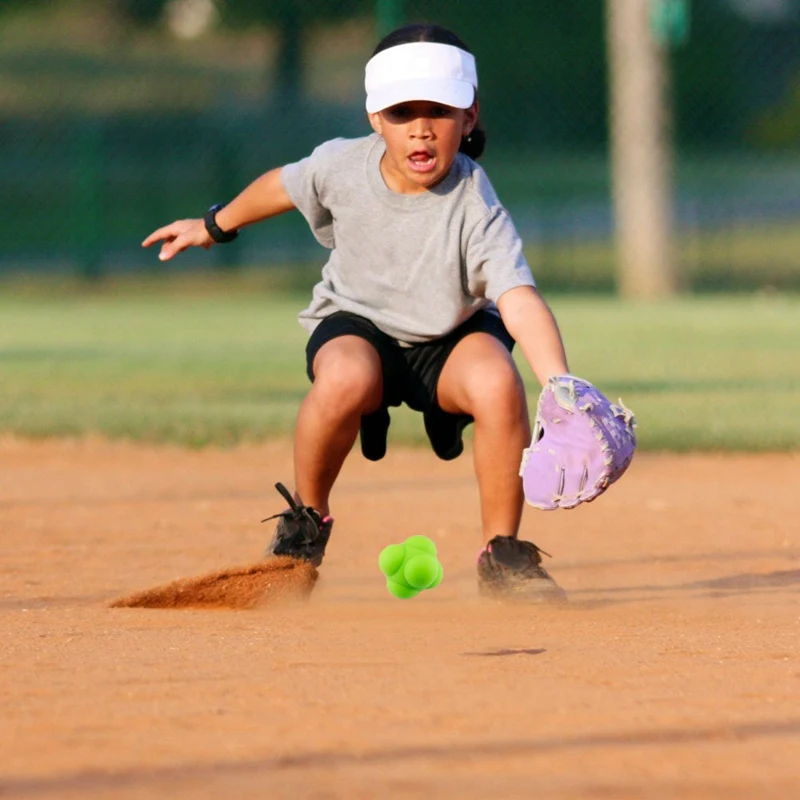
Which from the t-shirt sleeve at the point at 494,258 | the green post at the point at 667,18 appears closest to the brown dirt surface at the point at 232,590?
the t-shirt sleeve at the point at 494,258

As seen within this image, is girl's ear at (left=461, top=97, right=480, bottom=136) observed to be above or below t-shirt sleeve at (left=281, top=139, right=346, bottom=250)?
above

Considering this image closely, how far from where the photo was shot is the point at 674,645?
3.54 m

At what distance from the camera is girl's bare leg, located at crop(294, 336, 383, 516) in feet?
14.1

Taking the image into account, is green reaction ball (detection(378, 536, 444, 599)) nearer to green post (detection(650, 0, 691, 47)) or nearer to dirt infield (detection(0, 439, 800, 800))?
dirt infield (detection(0, 439, 800, 800))

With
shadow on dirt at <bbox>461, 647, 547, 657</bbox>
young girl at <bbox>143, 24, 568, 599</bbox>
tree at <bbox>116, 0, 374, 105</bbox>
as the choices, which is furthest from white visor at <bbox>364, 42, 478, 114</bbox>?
tree at <bbox>116, 0, 374, 105</bbox>

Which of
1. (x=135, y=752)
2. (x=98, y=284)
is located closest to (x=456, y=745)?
(x=135, y=752)

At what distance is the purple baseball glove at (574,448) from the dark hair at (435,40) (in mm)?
894

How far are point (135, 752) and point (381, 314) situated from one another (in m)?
1.99

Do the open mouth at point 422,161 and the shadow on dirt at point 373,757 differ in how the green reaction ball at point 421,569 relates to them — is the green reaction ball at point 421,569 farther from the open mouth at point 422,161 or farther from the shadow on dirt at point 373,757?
the shadow on dirt at point 373,757

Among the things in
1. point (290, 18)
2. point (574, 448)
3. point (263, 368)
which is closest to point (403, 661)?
point (574, 448)

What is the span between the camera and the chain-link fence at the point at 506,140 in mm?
19734

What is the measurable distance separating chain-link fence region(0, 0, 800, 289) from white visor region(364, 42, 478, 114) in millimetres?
13012

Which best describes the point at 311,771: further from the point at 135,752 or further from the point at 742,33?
the point at 742,33

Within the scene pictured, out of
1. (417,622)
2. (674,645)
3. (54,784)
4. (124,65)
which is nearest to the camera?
(54,784)
